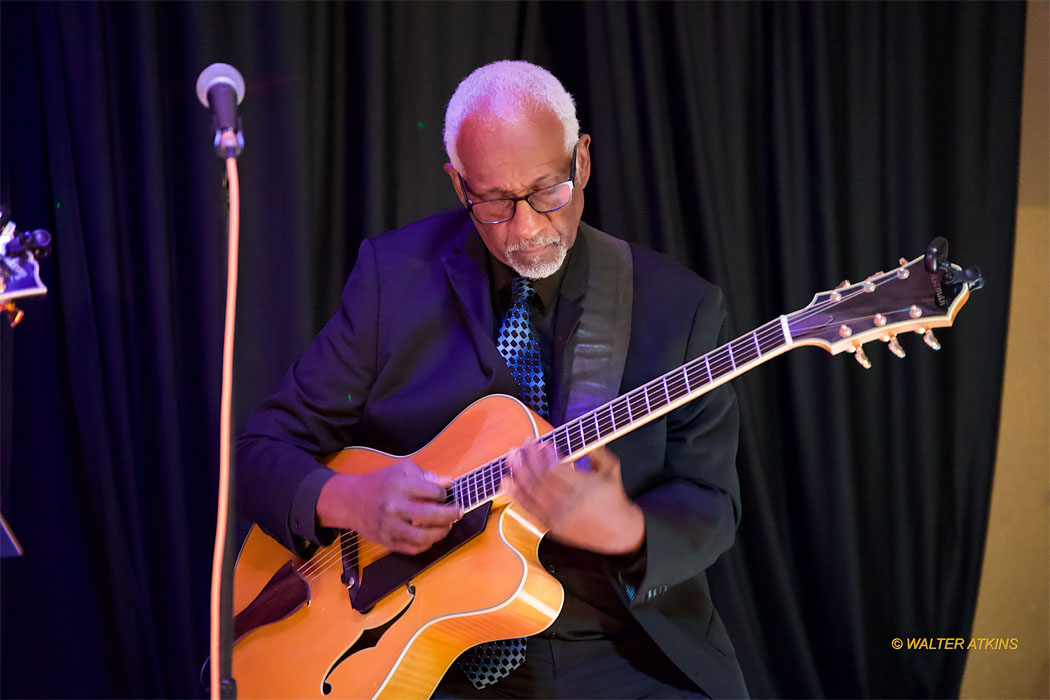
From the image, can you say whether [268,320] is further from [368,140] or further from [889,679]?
[889,679]

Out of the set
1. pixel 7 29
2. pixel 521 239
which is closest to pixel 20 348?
pixel 7 29

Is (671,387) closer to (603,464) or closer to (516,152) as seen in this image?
(603,464)

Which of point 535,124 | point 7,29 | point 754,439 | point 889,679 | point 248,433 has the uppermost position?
point 7,29

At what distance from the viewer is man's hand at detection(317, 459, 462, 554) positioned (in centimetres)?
188

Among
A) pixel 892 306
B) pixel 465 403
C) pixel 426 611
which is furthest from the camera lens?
pixel 465 403

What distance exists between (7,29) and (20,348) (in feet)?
3.03

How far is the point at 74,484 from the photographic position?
275cm

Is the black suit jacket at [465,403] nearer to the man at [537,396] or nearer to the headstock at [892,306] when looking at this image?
the man at [537,396]

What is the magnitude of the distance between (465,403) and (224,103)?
3.32 feet

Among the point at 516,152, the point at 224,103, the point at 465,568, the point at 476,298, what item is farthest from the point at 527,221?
the point at 224,103

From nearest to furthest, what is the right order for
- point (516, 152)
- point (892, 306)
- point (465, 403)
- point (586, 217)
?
point (892, 306) < point (516, 152) < point (465, 403) < point (586, 217)

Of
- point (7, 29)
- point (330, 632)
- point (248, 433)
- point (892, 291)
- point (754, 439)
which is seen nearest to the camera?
point (892, 291)

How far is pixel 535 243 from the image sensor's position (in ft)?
6.75

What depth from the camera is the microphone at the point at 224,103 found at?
1.25 m
